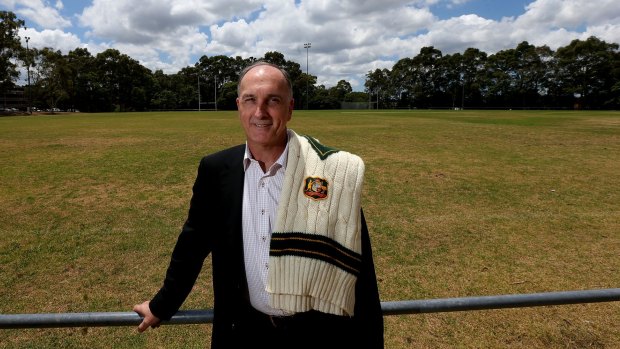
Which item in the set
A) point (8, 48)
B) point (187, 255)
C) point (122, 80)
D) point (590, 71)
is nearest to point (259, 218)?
point (187, 255)

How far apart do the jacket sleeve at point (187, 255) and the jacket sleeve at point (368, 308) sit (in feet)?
2.25

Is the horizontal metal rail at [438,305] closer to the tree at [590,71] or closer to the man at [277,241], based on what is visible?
the man at [277,241]

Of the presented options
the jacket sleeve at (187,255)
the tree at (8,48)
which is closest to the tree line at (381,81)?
the tree at (8,48)

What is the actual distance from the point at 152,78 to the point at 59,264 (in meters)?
91.9

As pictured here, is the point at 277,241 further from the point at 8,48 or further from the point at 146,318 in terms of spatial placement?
the point at 8,48

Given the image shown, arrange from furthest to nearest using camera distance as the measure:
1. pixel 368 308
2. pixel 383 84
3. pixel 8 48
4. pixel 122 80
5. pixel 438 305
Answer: pixel 383 84, pixel 122 80, pixel 8 48, pixel 438 305, pixel 368 308

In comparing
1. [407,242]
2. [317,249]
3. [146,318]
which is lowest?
[407,242]

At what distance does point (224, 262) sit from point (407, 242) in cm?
514

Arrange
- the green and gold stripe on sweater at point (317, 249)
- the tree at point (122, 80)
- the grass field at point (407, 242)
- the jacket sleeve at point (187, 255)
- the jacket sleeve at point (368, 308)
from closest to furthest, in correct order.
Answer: the green and gold stripe on sweater at point (317, 249), the jacket sleeve at point (368, 308), the jacket sleeve at point (187, 255), the grass field at point (407, 242), the tree at point (122, 80)

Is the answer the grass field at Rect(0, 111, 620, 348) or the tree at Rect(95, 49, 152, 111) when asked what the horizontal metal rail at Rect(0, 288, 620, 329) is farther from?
the tree at Rect(95, 49, 152, 111)

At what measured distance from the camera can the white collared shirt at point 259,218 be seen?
1.61 meters

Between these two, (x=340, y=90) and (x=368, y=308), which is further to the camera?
(x=340, y=90)

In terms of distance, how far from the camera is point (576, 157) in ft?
45.7

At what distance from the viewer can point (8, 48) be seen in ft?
197
